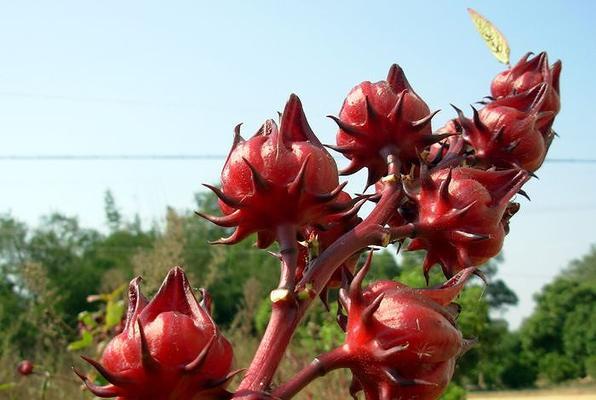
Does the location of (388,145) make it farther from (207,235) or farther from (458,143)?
(207,235)

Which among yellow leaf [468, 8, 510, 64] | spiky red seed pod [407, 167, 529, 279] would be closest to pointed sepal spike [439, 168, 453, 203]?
spiky red seed pod [407, 167, 529, 279]

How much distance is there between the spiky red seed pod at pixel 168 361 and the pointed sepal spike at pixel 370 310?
0.72 ft

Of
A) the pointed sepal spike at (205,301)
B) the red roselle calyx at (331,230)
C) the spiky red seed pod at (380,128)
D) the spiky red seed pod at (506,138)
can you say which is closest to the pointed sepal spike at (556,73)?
the spiky red seed pod at (506,138)

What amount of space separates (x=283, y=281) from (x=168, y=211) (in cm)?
698

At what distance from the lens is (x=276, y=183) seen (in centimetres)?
123

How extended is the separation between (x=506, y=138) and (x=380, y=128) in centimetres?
34

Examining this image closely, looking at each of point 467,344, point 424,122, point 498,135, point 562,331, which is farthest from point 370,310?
point 562,331

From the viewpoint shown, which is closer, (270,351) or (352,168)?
(270,351)

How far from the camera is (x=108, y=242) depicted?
47.1 m

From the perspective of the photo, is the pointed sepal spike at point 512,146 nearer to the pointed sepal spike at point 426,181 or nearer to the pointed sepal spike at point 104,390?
the pointed sepal spike at point 426,181

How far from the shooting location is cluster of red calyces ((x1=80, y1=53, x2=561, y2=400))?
104 cm

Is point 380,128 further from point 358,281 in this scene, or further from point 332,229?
point 358,281

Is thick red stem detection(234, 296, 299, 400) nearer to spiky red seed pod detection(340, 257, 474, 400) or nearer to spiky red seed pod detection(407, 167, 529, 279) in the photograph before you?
spiky red seed pod detection(340, 257, 474, 400)

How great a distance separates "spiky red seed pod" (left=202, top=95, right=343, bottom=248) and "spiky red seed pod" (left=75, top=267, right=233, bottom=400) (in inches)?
9.5
